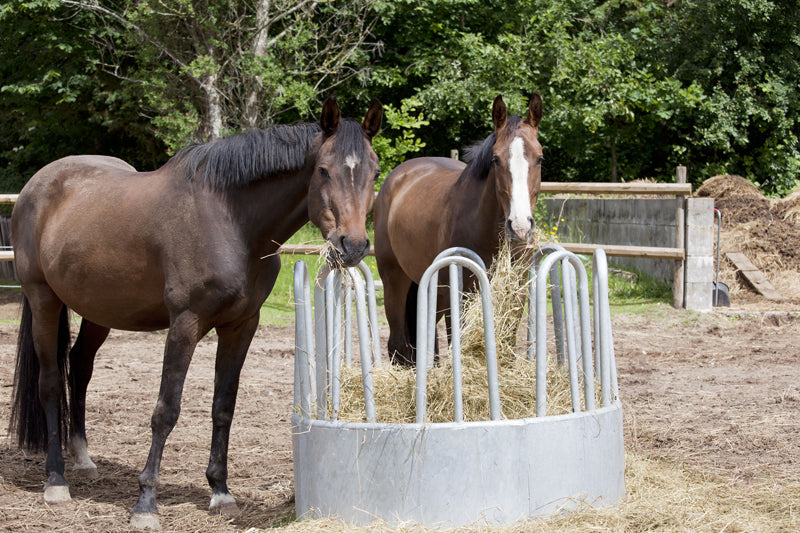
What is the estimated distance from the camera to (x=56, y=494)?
4047 mm

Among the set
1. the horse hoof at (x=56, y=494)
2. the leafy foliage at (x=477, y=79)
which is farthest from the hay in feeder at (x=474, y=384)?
the leafy foliage at (x=477, y=79)

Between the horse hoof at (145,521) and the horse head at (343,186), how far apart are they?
1.43m

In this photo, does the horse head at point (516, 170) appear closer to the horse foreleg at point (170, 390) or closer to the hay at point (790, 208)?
the horse foreleg at point (170, 390)

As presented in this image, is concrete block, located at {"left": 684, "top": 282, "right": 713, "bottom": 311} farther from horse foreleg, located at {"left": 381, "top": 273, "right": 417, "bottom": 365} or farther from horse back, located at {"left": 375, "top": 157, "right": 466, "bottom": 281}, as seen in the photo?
horse foreleg, located at {"left": 381, "top": 273, "right": 417, "bottom": 365}

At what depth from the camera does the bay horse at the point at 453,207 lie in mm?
4504

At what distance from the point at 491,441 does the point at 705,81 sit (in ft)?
51.3

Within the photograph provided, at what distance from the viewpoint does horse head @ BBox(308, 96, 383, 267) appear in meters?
3.36

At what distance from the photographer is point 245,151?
3881mm

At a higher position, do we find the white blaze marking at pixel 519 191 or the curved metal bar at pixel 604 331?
the white blaze marking at pixel 519 191

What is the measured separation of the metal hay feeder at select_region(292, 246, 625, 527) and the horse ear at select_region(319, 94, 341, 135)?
667mm

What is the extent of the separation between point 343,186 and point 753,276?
8.68 m

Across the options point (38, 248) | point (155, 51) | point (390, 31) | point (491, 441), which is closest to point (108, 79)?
point (155, 51)

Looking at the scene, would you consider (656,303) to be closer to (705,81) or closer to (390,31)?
(705,81)

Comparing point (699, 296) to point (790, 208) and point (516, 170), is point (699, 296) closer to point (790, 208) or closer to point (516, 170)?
point (790, 208)
